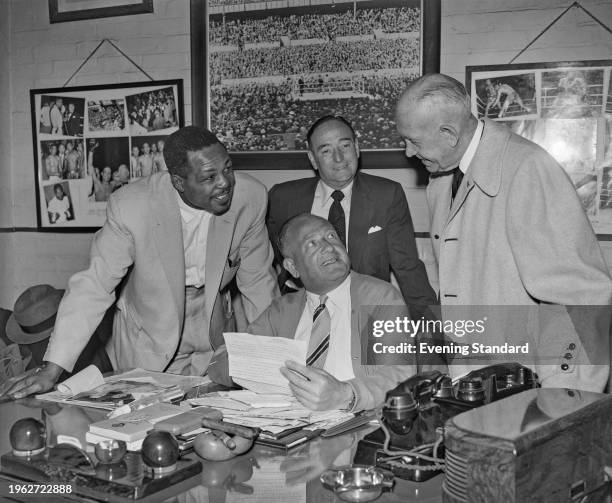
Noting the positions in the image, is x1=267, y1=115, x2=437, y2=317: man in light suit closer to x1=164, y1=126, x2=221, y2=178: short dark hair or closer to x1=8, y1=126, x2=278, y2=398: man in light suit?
x1=8, y1=126, x2=278, y2=398: man in light suit

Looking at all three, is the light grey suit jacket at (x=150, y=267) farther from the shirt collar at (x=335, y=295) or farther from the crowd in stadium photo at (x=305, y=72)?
the crowd in stadium photo at (x=305, y=72)

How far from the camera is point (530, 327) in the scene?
8.18 ft

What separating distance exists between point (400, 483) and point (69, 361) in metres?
1.60

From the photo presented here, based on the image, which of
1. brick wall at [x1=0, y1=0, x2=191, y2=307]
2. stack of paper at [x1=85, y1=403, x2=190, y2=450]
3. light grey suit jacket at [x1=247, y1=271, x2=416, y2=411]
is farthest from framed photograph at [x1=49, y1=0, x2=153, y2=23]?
stack of paper at [x1=85, y1=403, x2=190, y2=450]

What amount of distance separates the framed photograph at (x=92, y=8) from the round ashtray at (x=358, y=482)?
411 centimetres

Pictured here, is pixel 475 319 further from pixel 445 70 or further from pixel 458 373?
pixel 445 70

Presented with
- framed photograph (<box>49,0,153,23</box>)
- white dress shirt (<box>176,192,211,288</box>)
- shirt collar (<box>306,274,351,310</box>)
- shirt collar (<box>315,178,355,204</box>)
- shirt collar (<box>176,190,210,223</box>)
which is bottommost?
shirt collar (<box>306,274,351,310</box>)

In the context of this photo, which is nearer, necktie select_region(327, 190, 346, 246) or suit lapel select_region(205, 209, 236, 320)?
suit lapel select_region(205, 209, 236, 320)

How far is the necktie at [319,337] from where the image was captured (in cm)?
278

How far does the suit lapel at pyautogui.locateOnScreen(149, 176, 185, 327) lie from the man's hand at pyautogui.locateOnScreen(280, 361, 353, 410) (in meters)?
1.08

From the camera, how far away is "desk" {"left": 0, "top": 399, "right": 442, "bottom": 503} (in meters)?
1.70

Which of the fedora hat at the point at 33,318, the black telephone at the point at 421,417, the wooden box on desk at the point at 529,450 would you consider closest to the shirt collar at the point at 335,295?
the black telephone at the point at 421,417

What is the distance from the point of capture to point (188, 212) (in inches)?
134

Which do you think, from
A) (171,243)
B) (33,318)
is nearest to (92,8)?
(33,318)
